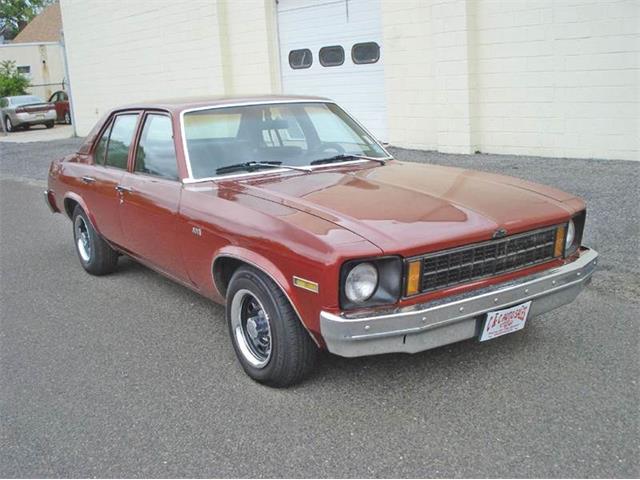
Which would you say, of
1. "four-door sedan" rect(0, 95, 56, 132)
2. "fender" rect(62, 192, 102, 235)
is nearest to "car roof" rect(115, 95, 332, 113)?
"fender" rect(62, 192, 102, 235)

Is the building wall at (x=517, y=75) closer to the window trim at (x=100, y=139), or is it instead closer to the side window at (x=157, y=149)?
the window trim at (x=100, y=139)

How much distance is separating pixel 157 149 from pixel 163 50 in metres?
12.1

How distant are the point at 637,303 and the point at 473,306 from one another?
1.94 meters

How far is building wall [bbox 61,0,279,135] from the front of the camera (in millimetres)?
14000

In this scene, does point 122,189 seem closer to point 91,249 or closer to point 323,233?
point 91,249

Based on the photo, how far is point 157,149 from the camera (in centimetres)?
503

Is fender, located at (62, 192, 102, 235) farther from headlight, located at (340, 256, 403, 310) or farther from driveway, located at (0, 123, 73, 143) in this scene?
driveway, located at (0, 123, 73, 143)

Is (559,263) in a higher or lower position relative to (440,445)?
higher

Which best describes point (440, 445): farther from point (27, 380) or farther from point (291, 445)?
point (27, 380)

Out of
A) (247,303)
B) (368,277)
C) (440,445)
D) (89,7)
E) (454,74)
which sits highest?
(89,7)

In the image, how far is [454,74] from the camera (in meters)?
10.4

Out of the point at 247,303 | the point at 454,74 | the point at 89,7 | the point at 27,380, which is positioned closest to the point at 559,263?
the point at 247,303

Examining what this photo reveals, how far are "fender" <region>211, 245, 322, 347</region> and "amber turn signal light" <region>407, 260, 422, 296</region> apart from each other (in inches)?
20.8

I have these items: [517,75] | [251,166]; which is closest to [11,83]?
[517,75]
